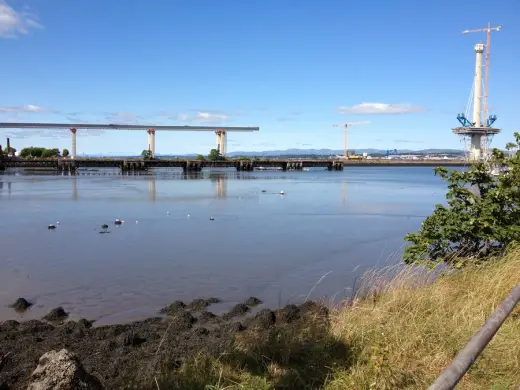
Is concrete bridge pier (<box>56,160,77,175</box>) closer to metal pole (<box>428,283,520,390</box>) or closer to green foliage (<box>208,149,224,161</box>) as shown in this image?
green foliage (<box>208,149,224,161</box>)

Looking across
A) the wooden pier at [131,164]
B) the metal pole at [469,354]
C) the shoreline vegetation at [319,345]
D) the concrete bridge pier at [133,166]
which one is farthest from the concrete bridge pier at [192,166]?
the metal pole at [469,354]

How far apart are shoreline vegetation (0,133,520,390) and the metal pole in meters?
1.66

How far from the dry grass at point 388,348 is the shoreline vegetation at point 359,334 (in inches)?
0.5

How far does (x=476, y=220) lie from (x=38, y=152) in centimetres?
11906

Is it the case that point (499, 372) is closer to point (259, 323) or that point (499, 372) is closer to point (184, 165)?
point (259, 323)

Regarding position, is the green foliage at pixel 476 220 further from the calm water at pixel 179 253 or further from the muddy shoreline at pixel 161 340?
the calm water at pixel 179 253

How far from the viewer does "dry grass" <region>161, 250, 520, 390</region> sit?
15.4ft

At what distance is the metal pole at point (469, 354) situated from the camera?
233 centimetres

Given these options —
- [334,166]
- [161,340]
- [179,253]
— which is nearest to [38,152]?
[334,166]

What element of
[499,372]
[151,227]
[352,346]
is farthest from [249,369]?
[151,227]

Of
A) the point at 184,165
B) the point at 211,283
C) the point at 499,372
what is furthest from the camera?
the point at 184,165

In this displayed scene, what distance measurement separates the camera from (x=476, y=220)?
9531 mm

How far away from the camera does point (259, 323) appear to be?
30.8ft

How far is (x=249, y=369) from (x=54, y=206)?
2842cm
